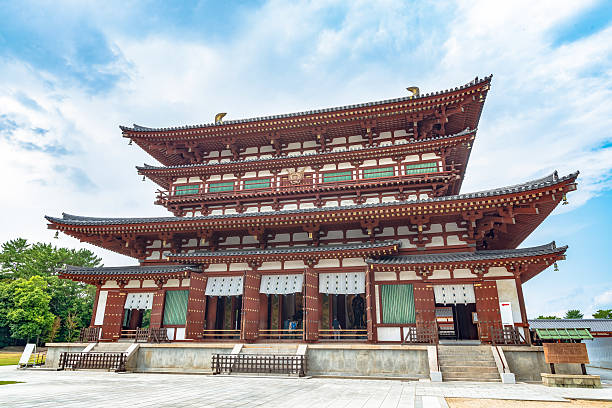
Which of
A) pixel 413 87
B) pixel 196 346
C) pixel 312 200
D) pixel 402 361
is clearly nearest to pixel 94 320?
pixel 196 346

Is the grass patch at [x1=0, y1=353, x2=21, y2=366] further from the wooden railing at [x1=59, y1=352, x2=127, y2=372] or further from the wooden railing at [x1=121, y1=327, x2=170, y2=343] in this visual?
the wooden railing at [x1=121, y1=327, x2=170, y2=343]

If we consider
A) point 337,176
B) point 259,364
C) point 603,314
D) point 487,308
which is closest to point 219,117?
Answer: point 337,176

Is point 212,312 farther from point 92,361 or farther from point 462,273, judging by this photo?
point 462,273

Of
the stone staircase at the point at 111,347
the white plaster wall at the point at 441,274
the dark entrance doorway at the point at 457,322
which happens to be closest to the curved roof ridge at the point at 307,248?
the white plaster wall at the point at 441,274

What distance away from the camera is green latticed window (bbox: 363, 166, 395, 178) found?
2064 centimetres

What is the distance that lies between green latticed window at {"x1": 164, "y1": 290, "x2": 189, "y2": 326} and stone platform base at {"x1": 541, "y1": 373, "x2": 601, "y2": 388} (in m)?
16.1

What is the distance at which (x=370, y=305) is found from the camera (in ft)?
56.3

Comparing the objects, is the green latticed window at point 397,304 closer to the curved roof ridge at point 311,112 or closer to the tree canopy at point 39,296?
the curved roof ridge at point 311,112

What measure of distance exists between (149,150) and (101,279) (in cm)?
891

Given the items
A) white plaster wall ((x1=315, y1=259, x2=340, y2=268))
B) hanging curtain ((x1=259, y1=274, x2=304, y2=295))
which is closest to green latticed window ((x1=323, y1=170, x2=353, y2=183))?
white plaster wall ((x1=315, y1=259, x2=340, y2=268))

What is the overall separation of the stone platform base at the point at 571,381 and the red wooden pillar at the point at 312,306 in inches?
359

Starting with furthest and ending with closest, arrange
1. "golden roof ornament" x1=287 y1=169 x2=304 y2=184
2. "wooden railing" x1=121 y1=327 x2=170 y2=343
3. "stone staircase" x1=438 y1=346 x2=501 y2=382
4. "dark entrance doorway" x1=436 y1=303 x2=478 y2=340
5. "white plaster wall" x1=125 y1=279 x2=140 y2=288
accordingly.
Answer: "golden roof ornament" x1=287 y1=169 x2=304 y2=184, "white plaster wall" x1=125 y1=279 x2=140 y2=288, "dark entrance doorway" x1=436 y1=303 x2=478 y2=340, "wooden railing" x1=121 y1=327 x2=170 y2=343, "stone staircase" x1=438 y1=346 x2=501 y2=382

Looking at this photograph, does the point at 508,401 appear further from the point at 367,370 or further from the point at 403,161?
the point at 403,161

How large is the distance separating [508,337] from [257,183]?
15107mm
